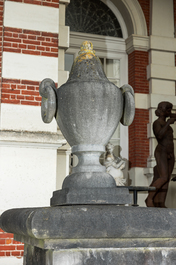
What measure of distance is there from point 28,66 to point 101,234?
3335 millimetres

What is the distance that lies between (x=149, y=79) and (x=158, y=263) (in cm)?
736

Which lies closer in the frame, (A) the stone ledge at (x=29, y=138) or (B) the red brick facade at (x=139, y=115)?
(A) the stone ledge at (x=29, y=138)

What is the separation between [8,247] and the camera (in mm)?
4426

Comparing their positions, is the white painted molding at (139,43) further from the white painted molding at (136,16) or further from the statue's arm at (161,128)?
the statue's arm at (161,128)

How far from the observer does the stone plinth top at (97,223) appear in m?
2.02

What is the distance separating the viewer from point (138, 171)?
8805 millimetres

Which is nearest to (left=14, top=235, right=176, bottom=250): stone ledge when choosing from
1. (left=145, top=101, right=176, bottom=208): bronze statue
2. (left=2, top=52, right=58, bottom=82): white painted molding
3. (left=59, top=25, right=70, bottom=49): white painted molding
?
(left=2, top=52, right=58, bottom=82): white painted molding

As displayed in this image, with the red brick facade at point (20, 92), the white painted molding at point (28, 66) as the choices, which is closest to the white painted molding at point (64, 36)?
the white painted molding at point (28, 66)

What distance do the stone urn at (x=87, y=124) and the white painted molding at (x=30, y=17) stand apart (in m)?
2.60

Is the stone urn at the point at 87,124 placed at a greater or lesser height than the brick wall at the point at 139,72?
lesser

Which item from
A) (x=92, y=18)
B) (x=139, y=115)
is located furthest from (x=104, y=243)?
(x=92, y=18)

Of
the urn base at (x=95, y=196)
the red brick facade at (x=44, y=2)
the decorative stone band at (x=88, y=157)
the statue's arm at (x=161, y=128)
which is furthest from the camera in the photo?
the statue's arm at (x=161, y=128)

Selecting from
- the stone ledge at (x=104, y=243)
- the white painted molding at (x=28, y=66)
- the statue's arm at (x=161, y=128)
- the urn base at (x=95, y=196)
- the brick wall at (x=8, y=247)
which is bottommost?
the brick wall at (x=8, y=247)

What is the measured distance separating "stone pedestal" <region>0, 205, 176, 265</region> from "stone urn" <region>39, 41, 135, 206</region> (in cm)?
31
